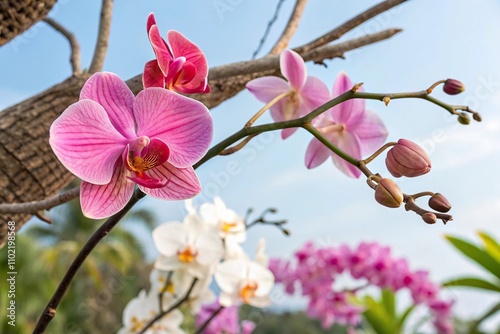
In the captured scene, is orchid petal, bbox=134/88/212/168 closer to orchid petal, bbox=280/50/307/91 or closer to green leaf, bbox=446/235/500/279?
orchid petal, bbox=280/50/307/91

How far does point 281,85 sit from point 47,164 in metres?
0.36

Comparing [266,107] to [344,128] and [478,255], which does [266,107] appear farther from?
[478,255]

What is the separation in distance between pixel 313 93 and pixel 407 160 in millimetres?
139

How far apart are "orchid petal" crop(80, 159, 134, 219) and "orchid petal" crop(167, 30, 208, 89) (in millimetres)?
73

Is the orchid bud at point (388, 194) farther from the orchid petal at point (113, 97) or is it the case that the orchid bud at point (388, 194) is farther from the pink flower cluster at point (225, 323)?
the pink flower cluster at point (225, 323)

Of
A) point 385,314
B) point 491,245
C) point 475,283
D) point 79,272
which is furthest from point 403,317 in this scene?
point 79,272

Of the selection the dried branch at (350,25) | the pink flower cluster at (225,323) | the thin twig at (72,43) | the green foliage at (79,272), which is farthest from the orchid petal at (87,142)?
the green foliage at (79,272)

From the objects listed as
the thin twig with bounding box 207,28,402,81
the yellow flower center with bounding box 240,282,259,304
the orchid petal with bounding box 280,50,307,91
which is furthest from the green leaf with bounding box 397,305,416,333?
the orchid petal with bounding box 280,50,307,91

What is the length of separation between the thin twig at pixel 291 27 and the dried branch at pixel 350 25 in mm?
61

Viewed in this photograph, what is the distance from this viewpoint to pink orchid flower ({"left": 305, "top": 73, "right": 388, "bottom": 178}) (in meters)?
0.43

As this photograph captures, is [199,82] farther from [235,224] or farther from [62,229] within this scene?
[62,229]

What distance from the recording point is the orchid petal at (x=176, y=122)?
0.30 metres

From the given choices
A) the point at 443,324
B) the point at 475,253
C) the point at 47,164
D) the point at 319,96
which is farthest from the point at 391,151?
the point at 443,324

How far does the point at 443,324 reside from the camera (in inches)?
106
